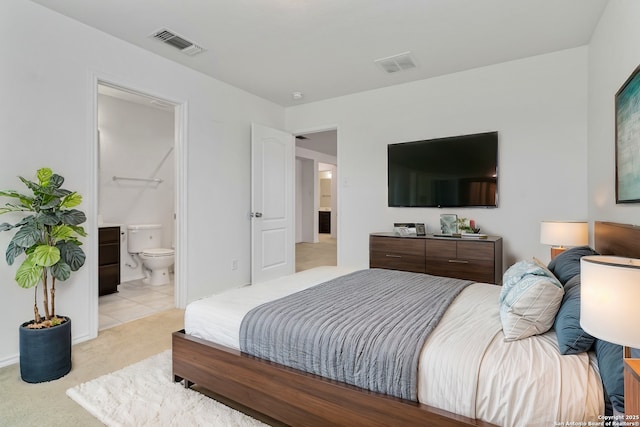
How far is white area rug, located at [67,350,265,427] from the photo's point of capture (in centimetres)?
168

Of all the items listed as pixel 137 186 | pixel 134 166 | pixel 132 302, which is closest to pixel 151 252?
pixel 132 302

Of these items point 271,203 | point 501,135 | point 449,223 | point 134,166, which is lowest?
point 449,223

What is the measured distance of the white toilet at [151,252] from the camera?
14.5ft

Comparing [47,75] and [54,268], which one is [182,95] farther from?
[54,268]

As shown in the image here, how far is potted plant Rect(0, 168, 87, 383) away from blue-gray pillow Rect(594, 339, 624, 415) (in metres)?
2.77

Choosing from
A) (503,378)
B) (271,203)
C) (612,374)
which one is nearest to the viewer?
(612,374)

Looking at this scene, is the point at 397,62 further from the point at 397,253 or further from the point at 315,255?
the point at 315,255

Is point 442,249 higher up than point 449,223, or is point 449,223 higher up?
point 449,223

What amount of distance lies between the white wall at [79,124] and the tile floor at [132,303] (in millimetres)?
367

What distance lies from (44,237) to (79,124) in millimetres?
1002

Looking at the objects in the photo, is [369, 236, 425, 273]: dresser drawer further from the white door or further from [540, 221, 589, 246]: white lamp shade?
the white door

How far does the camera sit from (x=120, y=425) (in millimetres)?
1646

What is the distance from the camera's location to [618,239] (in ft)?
6.22

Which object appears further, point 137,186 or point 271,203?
point 137,186
